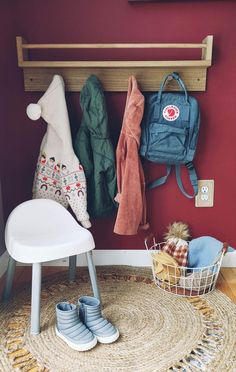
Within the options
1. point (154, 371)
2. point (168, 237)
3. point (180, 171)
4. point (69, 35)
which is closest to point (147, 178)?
point (180, 171)

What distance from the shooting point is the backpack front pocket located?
1.50 m

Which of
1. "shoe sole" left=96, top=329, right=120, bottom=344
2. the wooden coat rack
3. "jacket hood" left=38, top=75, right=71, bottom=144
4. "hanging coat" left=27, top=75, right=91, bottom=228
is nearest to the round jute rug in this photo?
"shoe sole" left=96, top=329, right=120, bottom=344

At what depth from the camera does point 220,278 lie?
5.48 ft

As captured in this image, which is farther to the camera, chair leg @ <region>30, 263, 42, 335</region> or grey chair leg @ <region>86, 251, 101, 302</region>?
grey chair leg @ <region>86, 251, 101, 302</region>

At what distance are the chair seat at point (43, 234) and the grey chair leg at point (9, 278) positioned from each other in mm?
114

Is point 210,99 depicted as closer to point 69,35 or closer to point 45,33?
point 69,35

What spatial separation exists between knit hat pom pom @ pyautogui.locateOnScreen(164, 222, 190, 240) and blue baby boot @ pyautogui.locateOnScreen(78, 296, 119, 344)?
602 millimetres

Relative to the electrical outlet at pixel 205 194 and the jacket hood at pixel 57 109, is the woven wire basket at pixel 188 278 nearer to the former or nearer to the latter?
the electrical outlet at pixel 205 194

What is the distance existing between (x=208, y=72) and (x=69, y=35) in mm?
694

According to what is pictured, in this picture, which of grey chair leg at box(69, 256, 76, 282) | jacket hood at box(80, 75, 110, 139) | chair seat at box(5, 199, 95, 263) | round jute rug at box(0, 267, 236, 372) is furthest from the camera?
grey chair leg at box(69, 256, 76, 282)

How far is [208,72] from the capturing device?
5.23ft

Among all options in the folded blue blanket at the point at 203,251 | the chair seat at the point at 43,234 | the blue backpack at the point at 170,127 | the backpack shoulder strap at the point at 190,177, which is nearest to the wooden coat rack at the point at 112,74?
the blue backpack at the point at 170,127

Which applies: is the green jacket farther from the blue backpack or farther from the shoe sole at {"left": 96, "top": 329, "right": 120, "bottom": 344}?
the shoe sole at {"left": 96, "top": 329, "right": 120, "bottom": 344}

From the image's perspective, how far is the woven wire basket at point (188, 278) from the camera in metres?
1.49
